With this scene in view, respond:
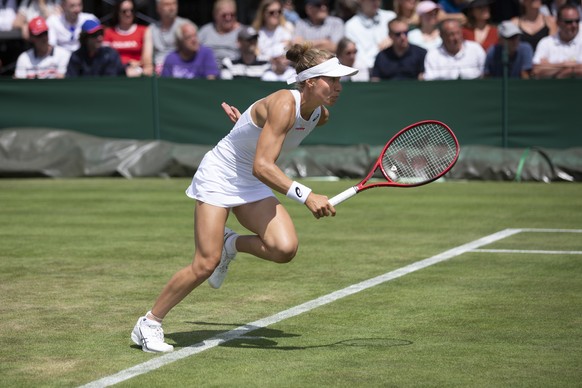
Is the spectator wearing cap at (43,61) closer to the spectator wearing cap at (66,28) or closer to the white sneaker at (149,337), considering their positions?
the spectator wearing cap at (66,28)

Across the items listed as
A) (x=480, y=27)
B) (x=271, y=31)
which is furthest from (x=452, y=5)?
(x=271, y=31)

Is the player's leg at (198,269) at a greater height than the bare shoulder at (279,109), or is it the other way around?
the bare shoulder at (279,109)

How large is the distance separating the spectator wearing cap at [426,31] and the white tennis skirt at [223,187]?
1161 cm

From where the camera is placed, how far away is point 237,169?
7332 mm

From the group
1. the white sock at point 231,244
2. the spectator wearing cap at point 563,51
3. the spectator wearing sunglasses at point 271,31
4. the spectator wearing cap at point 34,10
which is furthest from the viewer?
the spectator wearing cap at point 34,10

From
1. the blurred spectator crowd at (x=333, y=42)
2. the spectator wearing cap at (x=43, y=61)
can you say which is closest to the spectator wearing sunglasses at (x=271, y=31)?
the blurred spectator crowd at (x=333, y=42)

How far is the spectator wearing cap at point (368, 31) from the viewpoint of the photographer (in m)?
18.9

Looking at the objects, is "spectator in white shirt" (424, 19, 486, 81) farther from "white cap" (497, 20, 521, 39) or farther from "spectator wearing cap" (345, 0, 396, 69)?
"spectator wearing cap" (345, 0, 396, 69)

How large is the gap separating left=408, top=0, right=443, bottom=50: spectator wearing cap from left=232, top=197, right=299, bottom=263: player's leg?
11.6 metres

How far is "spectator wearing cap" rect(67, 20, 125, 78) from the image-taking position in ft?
61.2

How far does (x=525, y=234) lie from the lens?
12133mm

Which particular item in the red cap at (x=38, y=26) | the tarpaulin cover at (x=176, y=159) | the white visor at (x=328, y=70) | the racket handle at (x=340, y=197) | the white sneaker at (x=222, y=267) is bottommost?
the tarpaulin cover at (x=176, y=159)

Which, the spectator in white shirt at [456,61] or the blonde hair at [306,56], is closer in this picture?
the blonde hair at [306,56]

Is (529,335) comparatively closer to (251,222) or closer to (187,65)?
(251,222)
